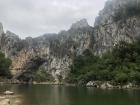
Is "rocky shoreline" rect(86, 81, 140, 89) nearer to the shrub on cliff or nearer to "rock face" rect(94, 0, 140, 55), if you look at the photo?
"rock face" rect(94, 0, 140, 55)

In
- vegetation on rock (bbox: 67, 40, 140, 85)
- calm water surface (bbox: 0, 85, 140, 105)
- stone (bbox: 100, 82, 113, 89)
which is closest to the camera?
calm water surface (bbox: 0, 85, 140, 105)

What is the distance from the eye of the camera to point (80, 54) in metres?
193

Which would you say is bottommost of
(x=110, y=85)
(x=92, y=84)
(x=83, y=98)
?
(x=83, y=98)

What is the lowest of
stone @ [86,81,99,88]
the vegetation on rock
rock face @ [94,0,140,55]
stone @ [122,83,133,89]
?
stone @ [122,83,133,89]

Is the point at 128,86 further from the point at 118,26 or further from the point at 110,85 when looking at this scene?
the point at 118,26

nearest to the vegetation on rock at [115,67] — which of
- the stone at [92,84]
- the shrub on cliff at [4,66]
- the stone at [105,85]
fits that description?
the stone at [92,84]

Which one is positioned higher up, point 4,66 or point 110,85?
point 4,66

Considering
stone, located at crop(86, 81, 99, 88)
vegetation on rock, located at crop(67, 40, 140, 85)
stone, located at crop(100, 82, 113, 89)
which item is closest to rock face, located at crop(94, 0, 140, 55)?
vegetation on rock, located at crop(67, 40, 140, 85)

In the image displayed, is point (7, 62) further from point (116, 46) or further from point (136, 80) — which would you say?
point (136, 80)

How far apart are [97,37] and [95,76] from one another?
47.5 meters

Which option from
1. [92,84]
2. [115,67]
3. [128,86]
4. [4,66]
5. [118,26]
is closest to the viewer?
[128,86]

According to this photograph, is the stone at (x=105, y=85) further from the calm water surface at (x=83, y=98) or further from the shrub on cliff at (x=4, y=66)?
the shrub on cliff at (x=4, y=66)

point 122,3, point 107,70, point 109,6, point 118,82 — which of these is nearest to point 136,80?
point 118,82

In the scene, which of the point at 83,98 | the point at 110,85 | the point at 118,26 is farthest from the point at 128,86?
the point at 118,26
